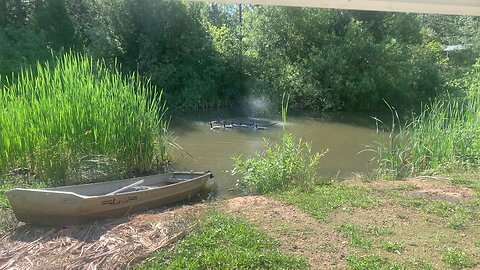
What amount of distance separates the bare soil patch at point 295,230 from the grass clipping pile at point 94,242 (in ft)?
1.87

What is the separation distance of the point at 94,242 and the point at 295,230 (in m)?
1.82

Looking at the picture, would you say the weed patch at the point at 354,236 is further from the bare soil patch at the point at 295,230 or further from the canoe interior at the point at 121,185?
the canoe interior at the point at 121,185

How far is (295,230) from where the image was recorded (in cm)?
412

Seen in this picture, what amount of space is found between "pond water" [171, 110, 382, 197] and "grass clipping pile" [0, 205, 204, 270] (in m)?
2.47

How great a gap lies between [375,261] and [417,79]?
48.7 feet

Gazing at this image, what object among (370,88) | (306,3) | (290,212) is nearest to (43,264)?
(290,212)

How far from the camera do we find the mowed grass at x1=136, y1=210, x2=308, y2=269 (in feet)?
11.0

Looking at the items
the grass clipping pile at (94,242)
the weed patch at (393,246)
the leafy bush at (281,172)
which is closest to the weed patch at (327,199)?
the leafy bush at (281,172)

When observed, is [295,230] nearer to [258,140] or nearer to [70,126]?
[70,126]

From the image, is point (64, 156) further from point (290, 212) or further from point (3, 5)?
point (3, 5)

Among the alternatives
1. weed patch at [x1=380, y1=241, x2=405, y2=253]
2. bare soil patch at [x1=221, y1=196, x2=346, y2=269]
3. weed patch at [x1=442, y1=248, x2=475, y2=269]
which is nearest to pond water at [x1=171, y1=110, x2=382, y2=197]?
bare soil patch at [x1=221, y1=196, x2=346, y2=269]

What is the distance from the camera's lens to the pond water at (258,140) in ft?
28.6

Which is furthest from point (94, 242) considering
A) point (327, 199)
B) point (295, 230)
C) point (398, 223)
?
point (398, 223)

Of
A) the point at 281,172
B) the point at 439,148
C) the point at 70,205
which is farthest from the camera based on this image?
the point at 439,148
